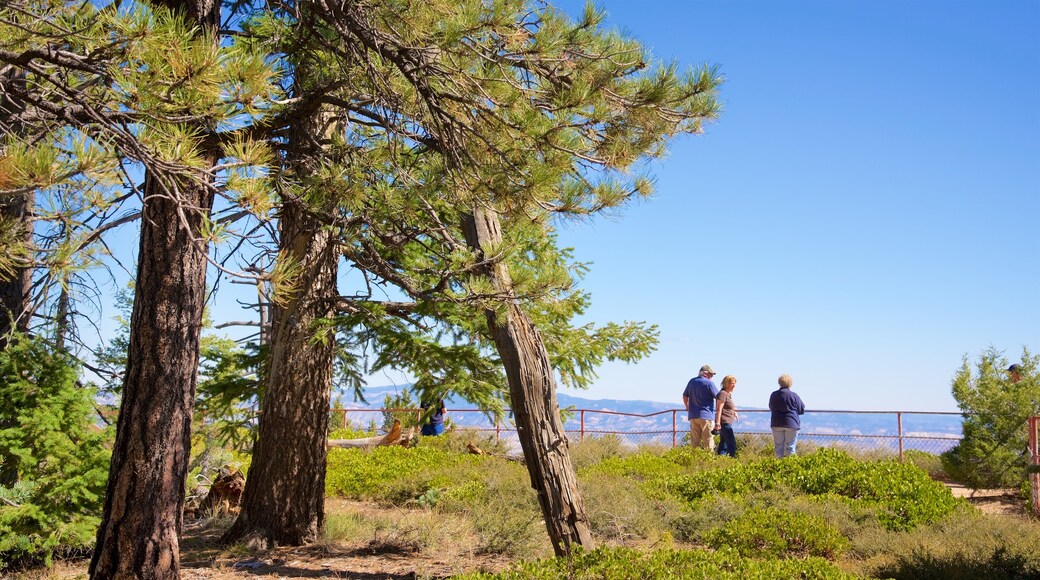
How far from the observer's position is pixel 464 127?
668cm

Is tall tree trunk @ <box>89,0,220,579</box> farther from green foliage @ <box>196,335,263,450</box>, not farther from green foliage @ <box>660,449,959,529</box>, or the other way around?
green foliage @ <box>660,449,959,529</box>

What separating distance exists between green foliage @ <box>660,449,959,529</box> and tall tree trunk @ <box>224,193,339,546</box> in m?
4.84

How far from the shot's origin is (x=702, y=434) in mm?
14688

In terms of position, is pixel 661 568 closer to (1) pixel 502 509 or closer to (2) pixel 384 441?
(1) pixel 502 509

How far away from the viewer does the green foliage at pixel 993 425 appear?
13.1 meters

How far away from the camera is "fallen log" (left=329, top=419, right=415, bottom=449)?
16.4 m

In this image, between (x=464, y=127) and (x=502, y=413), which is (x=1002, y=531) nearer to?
(x=502, y=413)

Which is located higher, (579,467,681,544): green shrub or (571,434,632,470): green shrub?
(571,434,632,470): green shrub

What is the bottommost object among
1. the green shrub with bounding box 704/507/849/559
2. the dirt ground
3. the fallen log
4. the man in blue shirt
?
the dirt ground

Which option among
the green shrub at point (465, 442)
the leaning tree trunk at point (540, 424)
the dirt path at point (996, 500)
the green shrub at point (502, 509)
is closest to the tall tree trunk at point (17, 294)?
the leaning tree trunk at point (540, 424)

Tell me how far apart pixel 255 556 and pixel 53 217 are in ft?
13.9

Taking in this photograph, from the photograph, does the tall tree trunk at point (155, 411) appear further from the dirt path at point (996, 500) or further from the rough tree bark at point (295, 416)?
the dirt path at point (996, 500)

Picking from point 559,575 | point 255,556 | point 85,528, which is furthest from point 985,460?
point 85,528

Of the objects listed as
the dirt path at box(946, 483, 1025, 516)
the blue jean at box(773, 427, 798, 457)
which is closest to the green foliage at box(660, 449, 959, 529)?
the blue jean at box(773, 427, 798, 457)
